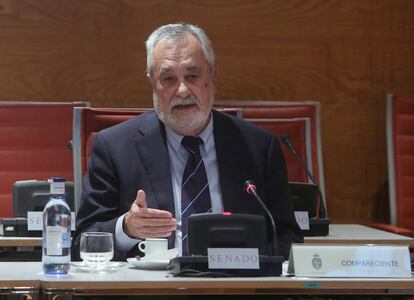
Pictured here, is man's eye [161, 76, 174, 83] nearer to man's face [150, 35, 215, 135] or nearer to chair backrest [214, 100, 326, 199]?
man's face [150, 35, 215, 135]

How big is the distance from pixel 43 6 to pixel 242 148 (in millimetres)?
2315

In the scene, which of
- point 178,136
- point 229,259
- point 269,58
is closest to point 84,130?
point 178,136

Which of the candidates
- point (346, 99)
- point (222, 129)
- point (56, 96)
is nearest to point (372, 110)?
point (346, 99)

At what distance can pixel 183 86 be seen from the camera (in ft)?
9.12

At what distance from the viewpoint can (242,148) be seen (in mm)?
2824

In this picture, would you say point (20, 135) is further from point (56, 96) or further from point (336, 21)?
point (336, 21)

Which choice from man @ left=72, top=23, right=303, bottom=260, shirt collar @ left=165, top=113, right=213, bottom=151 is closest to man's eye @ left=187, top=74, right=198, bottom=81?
man @ left=72, top=23, right=303, bottom=260

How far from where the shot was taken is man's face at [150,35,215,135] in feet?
9.09

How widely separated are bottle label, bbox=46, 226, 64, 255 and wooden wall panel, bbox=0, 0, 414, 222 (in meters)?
2.77

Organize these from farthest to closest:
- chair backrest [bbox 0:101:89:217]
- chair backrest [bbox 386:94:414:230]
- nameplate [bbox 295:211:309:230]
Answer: chair backrest [bbox 386:94:414:230] < chair backrest [bbox 0:101:89:217] < nameplate [bbox 295:211:309:230]

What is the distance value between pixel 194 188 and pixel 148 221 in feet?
1.67

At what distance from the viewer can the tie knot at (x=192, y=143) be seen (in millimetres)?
2754

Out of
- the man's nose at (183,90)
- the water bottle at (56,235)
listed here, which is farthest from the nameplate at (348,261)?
the man's nose at (183,90)

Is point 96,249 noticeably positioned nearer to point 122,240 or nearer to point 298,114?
point 122,240
